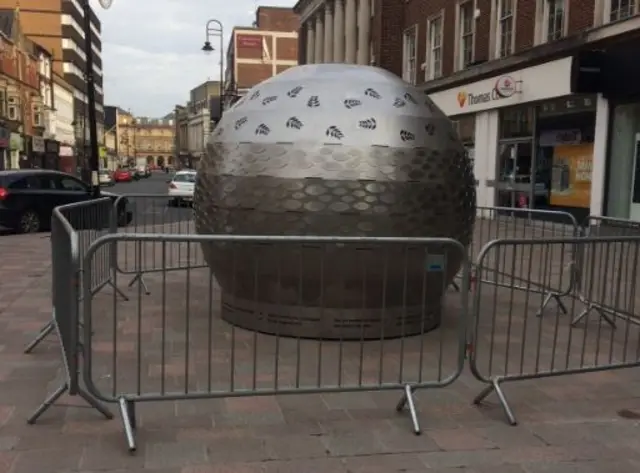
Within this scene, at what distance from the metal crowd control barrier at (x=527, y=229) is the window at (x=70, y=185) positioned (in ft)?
36.2

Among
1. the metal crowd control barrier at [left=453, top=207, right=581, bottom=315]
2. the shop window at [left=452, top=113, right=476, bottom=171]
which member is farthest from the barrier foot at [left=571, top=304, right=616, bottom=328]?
the shop window at [left=452, top=113, right=476, bottom=171]

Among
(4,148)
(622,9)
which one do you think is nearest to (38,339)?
(622,9)

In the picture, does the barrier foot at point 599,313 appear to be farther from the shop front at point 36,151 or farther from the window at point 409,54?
the shop front at point 36,151

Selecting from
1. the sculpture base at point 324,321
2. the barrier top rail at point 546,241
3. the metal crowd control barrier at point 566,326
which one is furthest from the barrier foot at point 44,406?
the barrier top rail at point 546,241

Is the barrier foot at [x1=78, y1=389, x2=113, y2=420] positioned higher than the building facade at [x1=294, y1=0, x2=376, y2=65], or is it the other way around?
the building facade at [x1=294, y1=0, x2=376, y2=65]

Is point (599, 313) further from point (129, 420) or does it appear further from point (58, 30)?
point (58, 30)

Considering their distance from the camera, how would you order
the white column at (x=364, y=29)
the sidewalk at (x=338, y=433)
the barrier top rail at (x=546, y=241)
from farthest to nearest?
the white column at (x=364, y=29)
the barrier top rail at (x=546, y=241)
the sidewalk at (x=338, y=433)

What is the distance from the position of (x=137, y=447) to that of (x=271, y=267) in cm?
220

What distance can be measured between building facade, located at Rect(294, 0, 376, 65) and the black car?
13.3 metres

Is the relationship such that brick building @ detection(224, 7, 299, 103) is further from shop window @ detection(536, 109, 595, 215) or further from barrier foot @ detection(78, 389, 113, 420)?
barrier foot @ detection(78, 389, 113, 420)

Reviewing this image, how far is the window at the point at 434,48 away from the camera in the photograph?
78.7ft

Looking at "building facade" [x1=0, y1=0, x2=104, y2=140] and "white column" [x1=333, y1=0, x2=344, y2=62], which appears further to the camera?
"building facade" [x1=0, y1=0, x2=104, y2=140]

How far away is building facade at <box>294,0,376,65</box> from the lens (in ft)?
104

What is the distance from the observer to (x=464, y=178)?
20.1 feet
